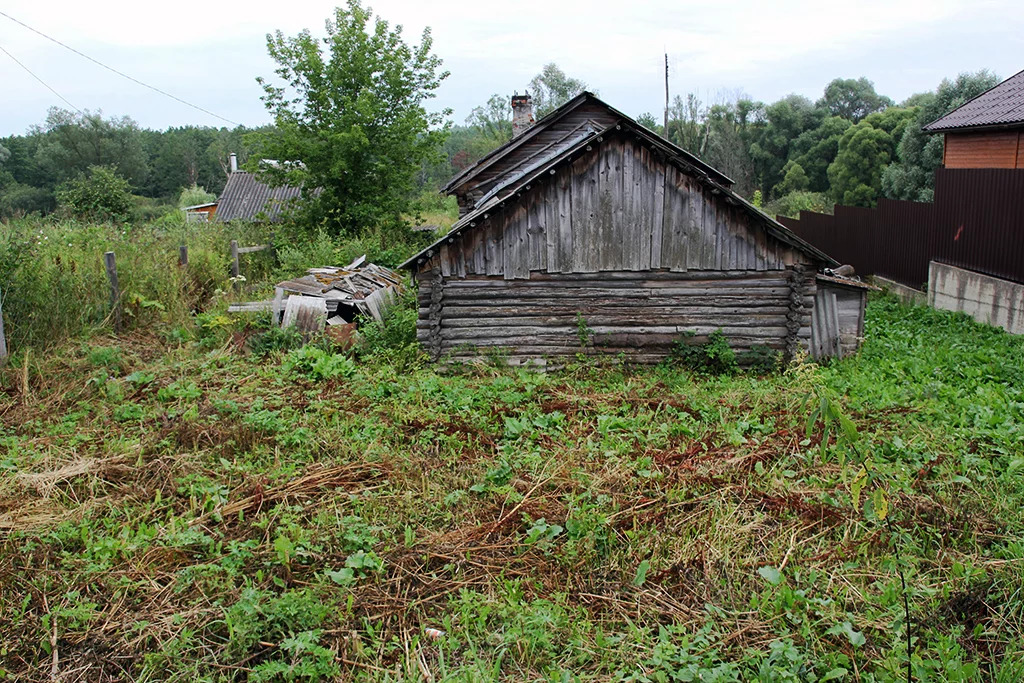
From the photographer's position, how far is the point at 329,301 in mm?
14234

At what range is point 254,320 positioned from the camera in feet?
44.0

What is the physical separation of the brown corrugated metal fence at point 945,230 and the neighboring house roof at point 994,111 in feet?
6.40

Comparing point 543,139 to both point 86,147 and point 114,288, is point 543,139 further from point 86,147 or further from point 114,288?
point 86,147

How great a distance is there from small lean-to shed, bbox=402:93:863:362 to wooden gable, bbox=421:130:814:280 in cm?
2

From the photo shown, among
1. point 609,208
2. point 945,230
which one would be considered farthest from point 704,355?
point 945,230

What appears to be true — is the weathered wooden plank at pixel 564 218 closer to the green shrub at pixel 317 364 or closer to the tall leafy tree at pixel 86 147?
the green shrub at pixel 317 364

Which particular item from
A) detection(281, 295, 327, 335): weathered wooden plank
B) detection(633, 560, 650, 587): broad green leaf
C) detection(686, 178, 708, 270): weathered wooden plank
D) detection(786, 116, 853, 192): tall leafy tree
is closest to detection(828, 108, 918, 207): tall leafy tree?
detection(786, 116, 853, 192): tall leafy tree

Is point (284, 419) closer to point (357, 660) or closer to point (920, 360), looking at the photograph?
point (357, 660)

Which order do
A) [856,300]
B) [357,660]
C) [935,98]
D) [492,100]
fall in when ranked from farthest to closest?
[492,100] → [935,98] → [856,300] → [357,660]

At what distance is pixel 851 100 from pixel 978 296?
47.2 meters

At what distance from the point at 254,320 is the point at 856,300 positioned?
10.6m

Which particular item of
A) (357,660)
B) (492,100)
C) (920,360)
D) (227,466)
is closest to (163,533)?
(227,466)

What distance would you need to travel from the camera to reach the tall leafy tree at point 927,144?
30859mm

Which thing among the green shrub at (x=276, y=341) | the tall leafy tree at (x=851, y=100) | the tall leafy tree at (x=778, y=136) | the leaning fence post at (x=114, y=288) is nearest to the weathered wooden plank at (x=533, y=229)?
the green shrub at (x=276, y=341)
